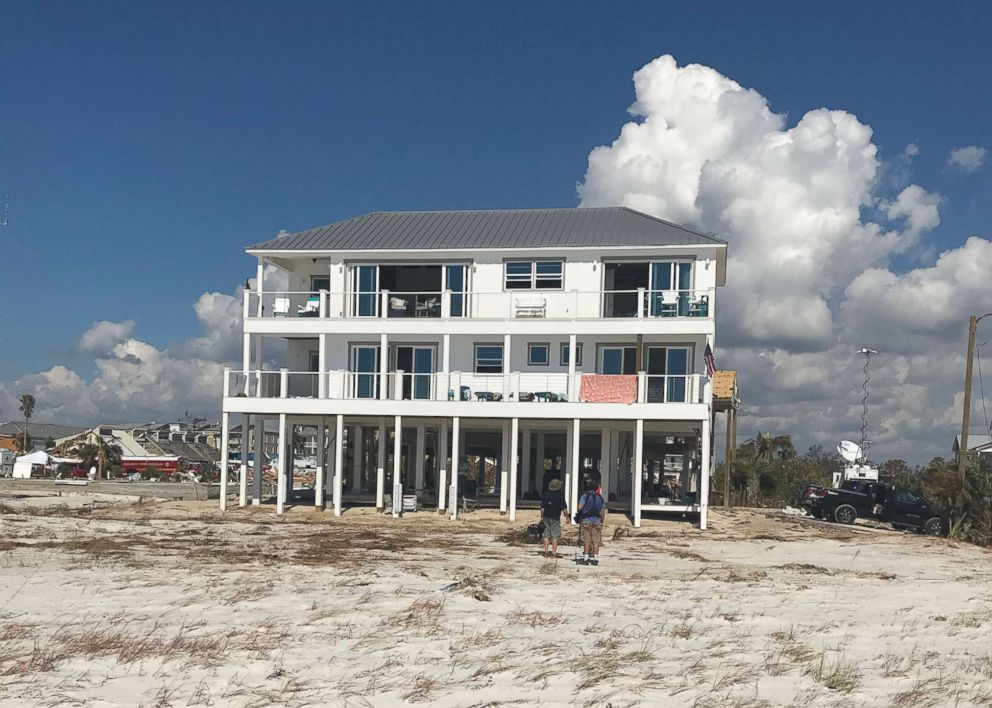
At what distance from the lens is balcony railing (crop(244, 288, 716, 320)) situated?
2877cm

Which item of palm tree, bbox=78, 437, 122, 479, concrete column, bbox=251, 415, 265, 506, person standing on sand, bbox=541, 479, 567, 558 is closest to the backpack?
person standing on sand, bbox=541, 479, 567, 558

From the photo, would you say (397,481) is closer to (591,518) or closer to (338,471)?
(338,471)

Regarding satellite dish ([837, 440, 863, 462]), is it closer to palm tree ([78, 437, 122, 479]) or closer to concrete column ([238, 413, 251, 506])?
concrete column ([238, 413, 251, 506])

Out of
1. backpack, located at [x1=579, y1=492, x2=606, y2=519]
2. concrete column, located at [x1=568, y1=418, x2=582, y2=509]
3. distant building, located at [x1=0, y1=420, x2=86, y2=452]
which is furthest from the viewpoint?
distant building, located at [x1=0, y1=420, x2=86, y2=452]

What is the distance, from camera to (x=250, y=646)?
404 inches

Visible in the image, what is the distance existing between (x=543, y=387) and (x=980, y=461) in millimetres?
12599

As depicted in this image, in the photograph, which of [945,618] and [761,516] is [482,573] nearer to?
[945,618]

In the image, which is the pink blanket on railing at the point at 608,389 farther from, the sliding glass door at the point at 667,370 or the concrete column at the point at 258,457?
the concrete column at the point at 258,457

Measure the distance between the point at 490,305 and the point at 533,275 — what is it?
1.69 meters

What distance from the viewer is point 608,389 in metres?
27.8

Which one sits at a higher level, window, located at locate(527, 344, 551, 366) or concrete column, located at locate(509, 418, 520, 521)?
window, located at locate(527, 344, 551, 366)

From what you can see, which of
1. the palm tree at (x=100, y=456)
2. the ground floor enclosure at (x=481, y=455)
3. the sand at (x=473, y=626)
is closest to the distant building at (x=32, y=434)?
the palm tree at (x=100, y=456)

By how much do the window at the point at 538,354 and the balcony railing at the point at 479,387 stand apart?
0.44 m

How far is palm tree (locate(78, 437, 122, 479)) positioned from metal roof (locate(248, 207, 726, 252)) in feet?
139
